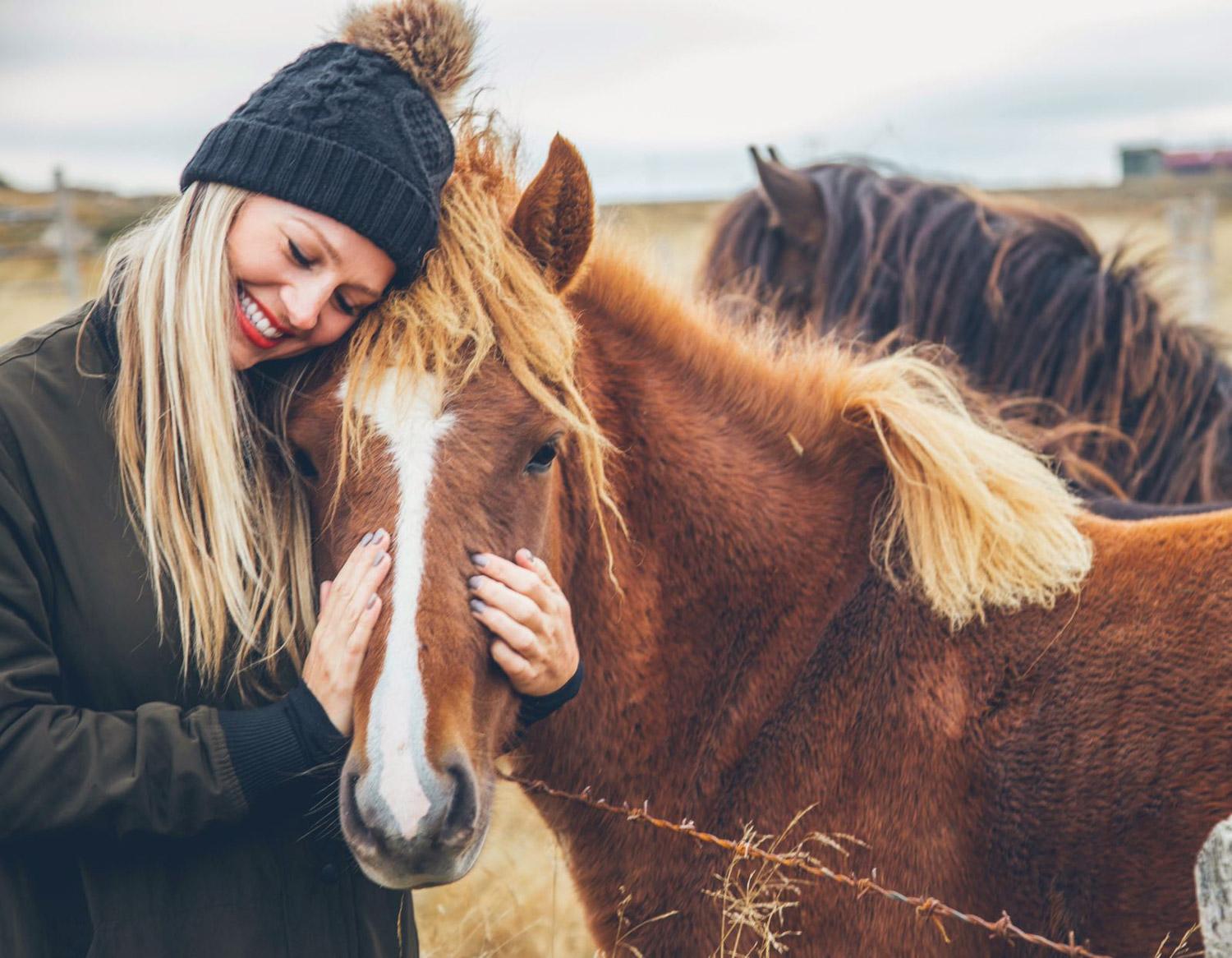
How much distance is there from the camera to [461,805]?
171 cm

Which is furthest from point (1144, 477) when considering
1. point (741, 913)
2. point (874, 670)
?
point (741, 913)

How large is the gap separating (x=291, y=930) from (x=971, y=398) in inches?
88.1

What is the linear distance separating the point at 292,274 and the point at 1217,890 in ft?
5.95

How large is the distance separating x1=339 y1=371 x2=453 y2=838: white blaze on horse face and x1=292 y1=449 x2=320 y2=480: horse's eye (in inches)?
6.4

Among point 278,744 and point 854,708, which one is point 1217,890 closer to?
point 854,708

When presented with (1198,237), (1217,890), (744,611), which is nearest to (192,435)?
(744,611)

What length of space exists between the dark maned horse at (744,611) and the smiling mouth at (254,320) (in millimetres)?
139

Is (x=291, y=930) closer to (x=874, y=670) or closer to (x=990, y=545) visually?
(x=874, y=670)

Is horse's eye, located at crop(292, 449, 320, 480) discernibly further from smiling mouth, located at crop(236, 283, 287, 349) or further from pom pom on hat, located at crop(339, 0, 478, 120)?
pom pom on hat, located at crop(339, 0, 478, 120)

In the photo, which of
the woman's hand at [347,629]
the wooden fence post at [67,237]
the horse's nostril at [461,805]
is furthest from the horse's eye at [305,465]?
the wooden fence post at [67,237]

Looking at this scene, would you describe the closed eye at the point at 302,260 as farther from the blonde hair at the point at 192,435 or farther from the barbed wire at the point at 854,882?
the barbed wire at the point at 854,882

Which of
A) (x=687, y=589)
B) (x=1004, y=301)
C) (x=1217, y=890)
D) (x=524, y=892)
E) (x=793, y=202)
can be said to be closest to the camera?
(x=1217, y=890)

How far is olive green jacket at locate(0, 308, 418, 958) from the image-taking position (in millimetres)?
1700

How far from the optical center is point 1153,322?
4059mm
